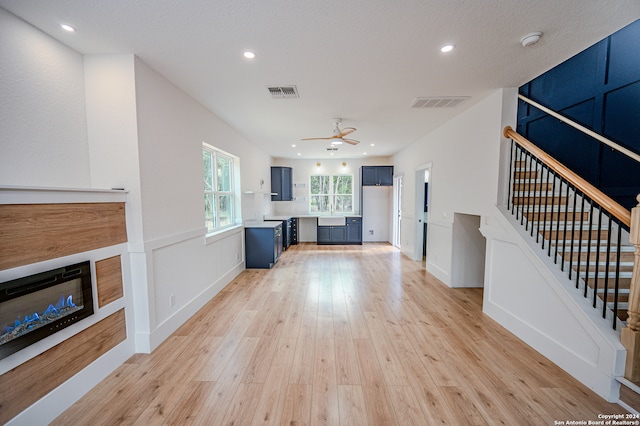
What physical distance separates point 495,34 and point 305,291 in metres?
3.54

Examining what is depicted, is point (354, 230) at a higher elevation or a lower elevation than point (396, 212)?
lower

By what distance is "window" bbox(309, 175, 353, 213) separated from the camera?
768cm

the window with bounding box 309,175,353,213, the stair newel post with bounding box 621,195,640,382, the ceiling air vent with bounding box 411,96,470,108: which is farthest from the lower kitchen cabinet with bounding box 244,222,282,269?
the stair newel post with bounding box 621,195,640,382

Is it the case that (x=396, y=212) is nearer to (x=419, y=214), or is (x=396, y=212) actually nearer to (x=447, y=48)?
(x=419, y=214)

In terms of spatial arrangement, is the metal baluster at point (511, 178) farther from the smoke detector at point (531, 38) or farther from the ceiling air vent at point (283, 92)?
the ceiling air vent at point (283, 92)

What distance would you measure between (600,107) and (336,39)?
2756 millimetres

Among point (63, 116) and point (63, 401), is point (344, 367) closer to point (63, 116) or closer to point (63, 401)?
point (63, 401)

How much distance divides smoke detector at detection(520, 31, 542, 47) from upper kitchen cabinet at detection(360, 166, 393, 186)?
514 centimetres

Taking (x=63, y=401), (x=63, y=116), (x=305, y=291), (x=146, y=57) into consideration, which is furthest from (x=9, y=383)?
(x=305, y=291)

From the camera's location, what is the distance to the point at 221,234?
12.2 feet

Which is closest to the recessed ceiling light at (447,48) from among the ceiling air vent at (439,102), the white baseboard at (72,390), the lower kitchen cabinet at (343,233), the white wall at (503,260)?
the ceiling air vent at (439,102)

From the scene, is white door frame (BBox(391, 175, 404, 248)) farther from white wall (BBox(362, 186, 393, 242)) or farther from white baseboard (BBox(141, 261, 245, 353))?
Answer: white baseboard (BBox(141, 261, 245, 353))

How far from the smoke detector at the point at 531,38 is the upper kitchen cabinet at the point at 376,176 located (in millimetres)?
5142

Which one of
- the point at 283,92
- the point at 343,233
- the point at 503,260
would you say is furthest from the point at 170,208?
the point at 343,233
